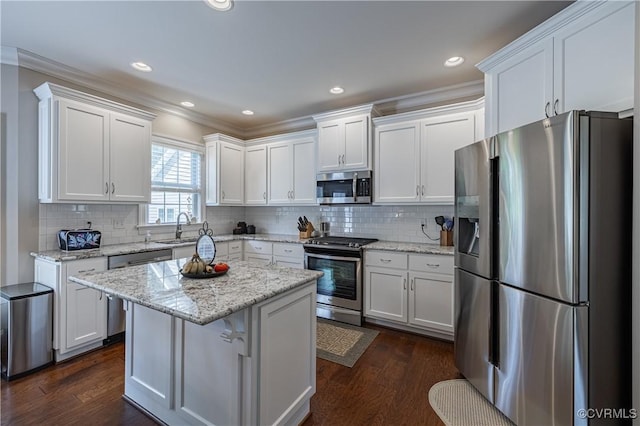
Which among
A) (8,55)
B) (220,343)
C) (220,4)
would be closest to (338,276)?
(220,343)

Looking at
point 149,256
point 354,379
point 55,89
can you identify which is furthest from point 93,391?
point 55,89

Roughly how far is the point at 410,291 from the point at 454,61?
2387 mm

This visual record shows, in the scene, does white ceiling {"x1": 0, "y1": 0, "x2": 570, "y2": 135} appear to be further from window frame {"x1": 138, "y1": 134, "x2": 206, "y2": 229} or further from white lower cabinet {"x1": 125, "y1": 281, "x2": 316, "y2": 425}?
white lower cabinet {"x1": 125, "y1": 281, "x2": 316, "y2": 425}

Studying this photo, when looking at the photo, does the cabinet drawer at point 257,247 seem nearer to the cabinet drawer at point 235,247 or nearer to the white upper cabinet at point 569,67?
the cabinet drawer at point 235,247

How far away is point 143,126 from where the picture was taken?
130 inches

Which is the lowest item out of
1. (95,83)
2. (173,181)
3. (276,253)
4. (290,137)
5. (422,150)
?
(276,253)

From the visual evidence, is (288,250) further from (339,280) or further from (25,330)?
(25,330)

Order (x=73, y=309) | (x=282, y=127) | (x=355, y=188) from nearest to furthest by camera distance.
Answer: (x=73, y=309) < (x=355, y=188) < (x=282, y=127)

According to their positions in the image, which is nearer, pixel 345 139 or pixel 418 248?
pixel 418 248

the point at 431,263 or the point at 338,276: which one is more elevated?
the point at 431,263

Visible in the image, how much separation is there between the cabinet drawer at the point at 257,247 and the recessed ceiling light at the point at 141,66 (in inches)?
97.6

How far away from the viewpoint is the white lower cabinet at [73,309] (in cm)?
246

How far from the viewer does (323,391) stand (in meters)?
2.13

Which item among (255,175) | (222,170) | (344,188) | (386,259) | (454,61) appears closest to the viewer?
(454,61)
